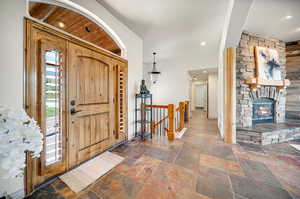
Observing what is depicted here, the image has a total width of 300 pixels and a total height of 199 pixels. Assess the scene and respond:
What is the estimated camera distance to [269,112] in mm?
3406

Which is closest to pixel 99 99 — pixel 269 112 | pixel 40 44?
pixel 40 44

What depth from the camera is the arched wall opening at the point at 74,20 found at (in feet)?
4.93

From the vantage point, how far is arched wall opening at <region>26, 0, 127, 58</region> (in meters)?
1.50

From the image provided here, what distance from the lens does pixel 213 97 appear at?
591 centimetres

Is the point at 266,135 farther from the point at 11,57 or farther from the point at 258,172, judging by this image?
the point at 11,57

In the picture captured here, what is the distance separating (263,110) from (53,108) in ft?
16.2

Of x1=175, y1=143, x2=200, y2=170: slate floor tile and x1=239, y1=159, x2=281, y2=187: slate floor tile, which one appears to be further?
x1=175, y1=143, x2=200, y2=170: slate floor tile

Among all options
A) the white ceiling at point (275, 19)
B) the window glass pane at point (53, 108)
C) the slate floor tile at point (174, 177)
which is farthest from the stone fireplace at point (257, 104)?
the window glass pane at point (53, 108)

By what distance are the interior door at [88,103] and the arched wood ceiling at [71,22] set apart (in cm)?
41

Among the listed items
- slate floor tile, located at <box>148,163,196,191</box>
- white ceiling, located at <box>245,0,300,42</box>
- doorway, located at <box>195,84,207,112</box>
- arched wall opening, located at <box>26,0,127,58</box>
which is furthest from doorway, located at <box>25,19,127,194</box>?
doorway, located at <box>195,84,207,112</box>

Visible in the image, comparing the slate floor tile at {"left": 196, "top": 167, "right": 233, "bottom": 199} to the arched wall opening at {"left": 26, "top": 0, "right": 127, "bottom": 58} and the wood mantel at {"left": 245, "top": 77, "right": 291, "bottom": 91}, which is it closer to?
the wood mantel at {"left": 245, "top": 77, "right": 291, "bottom": 91}

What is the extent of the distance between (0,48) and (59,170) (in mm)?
1558

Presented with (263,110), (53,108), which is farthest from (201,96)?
(53,108)

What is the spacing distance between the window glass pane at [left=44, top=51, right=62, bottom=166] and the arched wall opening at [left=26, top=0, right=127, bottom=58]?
49cm
